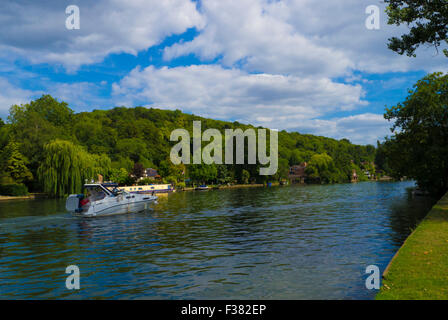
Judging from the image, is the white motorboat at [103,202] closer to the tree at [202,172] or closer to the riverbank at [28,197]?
the riverbank at [28,197]

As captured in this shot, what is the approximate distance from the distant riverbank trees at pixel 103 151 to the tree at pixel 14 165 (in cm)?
47

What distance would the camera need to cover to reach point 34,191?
75.2 metres

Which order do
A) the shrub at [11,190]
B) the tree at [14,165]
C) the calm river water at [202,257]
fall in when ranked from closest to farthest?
the calm river water at [202,257] < the shrub at [11,190] < the tree at [14,165]

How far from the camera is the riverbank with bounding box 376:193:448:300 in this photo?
8492 millimetres

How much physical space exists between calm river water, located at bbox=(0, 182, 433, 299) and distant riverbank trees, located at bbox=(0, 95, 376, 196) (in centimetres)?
3577

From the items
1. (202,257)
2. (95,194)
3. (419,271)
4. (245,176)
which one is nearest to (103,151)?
(245,176)

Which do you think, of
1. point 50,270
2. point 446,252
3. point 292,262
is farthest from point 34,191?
point 446,252

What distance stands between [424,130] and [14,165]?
73.7m

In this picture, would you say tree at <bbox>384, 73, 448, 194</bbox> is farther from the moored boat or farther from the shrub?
the shrub

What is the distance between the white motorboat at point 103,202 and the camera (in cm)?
3103

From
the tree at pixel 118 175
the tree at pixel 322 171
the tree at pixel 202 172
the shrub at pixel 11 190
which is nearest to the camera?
the shrub at pixel 11 190

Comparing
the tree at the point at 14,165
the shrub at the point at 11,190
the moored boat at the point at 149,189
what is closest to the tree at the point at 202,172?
the moored boat at the point at 149,189
